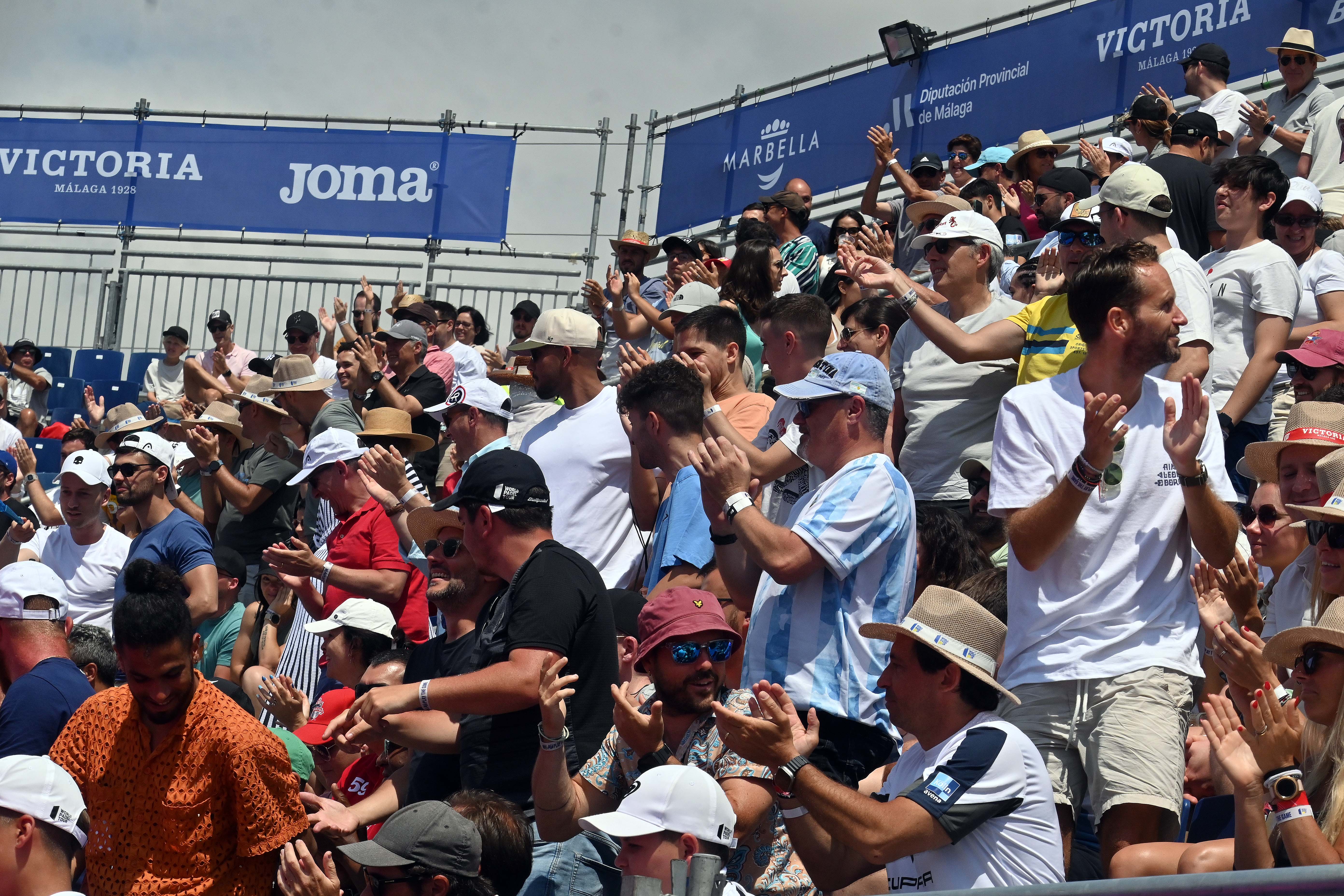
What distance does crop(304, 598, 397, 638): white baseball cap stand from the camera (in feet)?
20.6

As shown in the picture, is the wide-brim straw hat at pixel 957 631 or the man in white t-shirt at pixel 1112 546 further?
the man in white t-shirt at pixel 1112 546

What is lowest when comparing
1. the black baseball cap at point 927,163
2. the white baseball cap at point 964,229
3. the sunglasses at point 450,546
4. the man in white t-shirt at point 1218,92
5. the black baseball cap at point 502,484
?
the sunglasses at point 450,546

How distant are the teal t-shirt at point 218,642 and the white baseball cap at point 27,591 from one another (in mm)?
2675

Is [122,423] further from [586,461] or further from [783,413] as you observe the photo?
[783,413]

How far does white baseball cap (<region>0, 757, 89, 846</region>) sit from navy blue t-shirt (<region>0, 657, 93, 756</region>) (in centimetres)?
50

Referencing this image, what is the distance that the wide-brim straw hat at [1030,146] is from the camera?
10797 millimetres

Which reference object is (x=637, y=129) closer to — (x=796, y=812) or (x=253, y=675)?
(x=253, y=675)

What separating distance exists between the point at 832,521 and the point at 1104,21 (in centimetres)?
927

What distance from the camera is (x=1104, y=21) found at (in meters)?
12.3

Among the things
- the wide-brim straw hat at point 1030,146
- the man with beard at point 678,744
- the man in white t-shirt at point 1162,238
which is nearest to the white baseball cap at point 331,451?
the man with beard at point 678,744

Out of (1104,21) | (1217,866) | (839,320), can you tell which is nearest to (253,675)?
(839,320)

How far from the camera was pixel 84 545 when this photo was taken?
27.6ft

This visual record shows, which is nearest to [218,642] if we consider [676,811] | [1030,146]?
[676,811]

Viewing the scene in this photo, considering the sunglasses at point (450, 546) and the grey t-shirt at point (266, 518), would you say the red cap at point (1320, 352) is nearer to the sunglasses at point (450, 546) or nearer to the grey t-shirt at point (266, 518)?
the sunglasses at point (450, 546)
